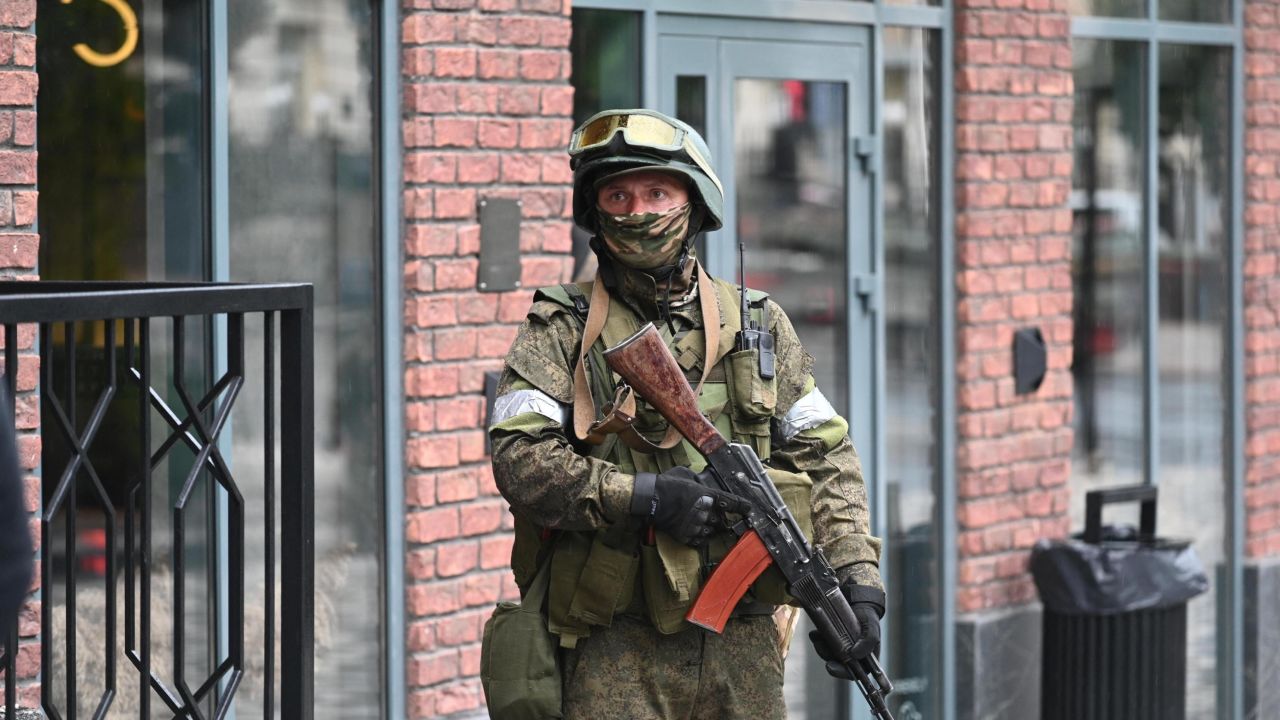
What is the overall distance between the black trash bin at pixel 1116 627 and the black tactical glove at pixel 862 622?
2.64m

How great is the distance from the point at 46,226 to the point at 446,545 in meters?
1.39

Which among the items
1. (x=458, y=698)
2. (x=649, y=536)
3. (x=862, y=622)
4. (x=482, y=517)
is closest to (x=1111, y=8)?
(x=482, y=517)

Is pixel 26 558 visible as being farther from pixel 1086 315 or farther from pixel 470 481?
pixel 1086 315

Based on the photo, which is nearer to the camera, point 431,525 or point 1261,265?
point 431,525

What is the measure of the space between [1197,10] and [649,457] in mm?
4398

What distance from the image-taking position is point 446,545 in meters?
5.25

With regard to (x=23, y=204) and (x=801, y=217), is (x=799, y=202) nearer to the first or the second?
(x=801, y=217)

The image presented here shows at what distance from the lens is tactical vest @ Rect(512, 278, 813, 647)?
12.0 ft

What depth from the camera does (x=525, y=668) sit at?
371 centimetres

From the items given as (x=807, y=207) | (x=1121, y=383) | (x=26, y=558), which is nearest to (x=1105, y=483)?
(x=1121, y=383)

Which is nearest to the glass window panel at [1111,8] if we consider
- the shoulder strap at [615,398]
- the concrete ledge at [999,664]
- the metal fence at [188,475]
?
the concrete ledge at [999,664]

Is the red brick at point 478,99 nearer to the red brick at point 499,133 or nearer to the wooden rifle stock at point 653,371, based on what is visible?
the red brick at point 499,133

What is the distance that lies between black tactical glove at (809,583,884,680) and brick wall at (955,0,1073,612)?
281 cm

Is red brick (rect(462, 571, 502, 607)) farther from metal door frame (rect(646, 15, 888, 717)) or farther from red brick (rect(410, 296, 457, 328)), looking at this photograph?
→ metal door frame (rect(646, 15, 888, 717))
